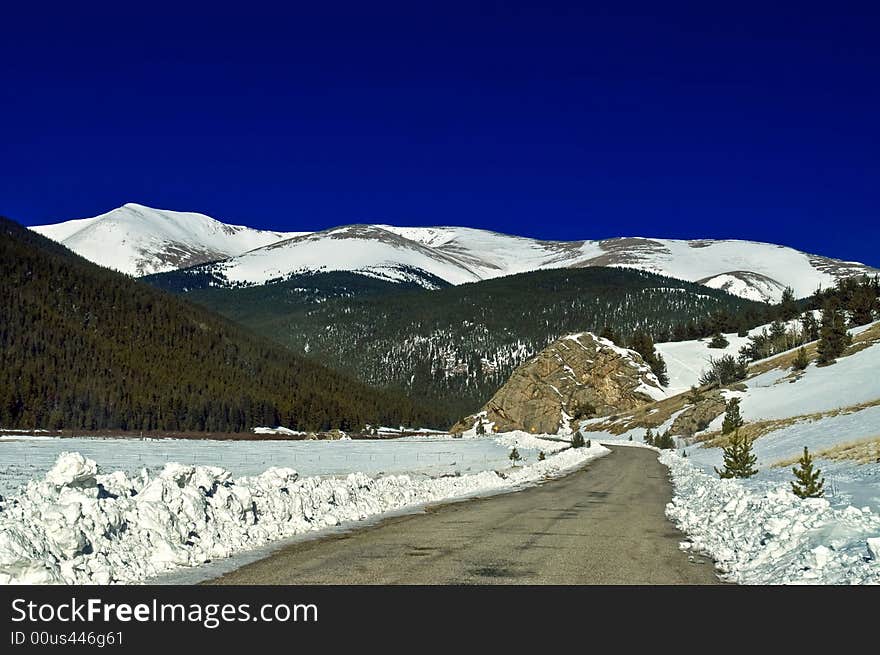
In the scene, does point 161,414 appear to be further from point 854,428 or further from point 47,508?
point 47,508

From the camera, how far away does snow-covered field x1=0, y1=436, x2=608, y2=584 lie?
37.3 feet

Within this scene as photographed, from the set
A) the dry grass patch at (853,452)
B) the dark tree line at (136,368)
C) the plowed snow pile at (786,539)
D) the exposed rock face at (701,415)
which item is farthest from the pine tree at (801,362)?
the dark tree line at (136,368)

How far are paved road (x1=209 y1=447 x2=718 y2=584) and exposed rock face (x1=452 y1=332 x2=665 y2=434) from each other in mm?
109760

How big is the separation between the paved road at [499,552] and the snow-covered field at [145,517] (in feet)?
4.48

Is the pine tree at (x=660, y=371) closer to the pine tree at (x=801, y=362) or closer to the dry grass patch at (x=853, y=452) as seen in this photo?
the pine tree at (x=801, y=362)

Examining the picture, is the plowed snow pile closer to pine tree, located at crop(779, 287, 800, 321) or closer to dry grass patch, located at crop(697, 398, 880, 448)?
dry grass patch, located at crop(697, 398, 880, 448)

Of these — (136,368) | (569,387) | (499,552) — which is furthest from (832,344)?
(136,368)

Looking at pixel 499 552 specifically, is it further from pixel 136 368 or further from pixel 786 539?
pixel 136 368

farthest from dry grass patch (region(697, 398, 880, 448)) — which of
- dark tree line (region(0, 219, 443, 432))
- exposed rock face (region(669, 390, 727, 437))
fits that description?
dark tree line (region(0, 219, 443, 432))

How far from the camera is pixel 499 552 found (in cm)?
1422

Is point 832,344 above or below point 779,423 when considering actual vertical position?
above

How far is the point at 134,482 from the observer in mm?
17359

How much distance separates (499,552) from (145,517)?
6.45m
